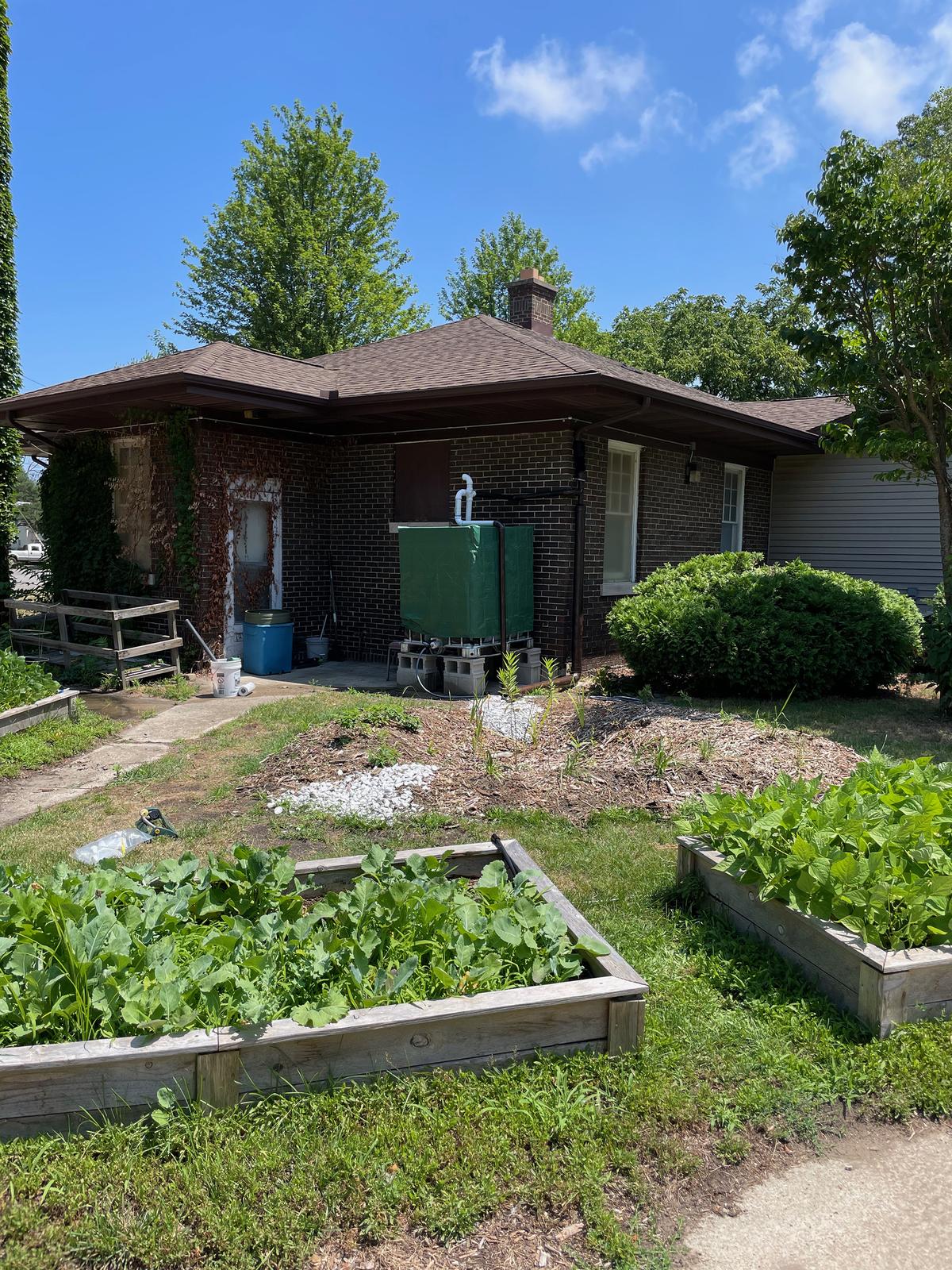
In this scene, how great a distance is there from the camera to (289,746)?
632 cm

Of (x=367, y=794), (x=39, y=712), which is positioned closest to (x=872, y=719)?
(x=367, y=794)

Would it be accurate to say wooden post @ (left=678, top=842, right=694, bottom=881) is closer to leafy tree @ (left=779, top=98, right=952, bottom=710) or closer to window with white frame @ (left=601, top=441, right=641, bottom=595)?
leafy tree @ (left=779, top=98, right=952, bottom=710)

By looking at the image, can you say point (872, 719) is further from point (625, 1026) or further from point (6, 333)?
point (6, 333)

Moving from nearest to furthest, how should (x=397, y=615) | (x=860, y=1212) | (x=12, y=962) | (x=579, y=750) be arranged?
(x=860, y=1212), (x=12, y=962), (x=579, y=750), (x=397, y=615)

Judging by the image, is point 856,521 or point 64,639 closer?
point 64,639

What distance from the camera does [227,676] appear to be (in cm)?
916

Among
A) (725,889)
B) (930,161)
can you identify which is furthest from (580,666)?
(725,889)

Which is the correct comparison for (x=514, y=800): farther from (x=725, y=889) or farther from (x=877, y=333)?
(x=877, y=333)

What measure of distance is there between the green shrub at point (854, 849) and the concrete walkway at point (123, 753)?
4.07m

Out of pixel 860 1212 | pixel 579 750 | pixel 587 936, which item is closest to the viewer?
pixel 860 1212

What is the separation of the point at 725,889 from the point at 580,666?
21.5 feet

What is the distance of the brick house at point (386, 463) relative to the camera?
9852 millimetres

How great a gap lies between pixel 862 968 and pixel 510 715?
191 inches

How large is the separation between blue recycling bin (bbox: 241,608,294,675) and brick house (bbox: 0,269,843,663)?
0.92 feet
